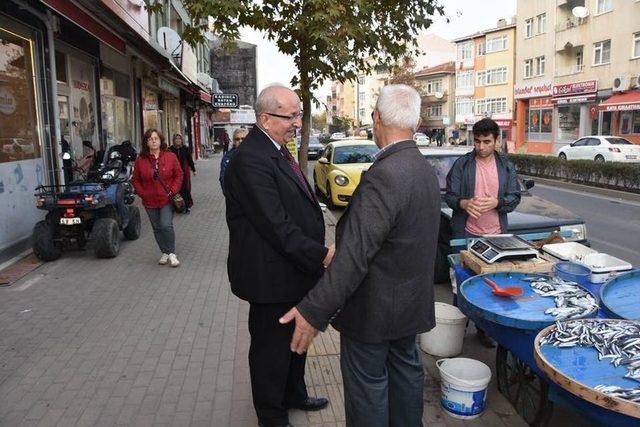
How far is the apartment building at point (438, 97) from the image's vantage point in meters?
65.7

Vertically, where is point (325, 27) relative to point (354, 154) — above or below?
above

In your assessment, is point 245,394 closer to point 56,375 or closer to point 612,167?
point 56,375

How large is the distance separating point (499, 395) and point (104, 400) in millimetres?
2695

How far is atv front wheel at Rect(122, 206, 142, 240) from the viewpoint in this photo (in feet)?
27.9

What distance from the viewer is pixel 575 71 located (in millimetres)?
36156

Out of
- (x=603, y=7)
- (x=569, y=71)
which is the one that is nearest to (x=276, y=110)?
(x=603, y=7)

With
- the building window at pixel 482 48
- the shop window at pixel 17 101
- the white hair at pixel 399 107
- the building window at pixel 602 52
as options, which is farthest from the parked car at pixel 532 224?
the building window at pixel 482 48

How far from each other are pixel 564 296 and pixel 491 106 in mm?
50383

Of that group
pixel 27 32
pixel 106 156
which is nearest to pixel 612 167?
pixel 106 156

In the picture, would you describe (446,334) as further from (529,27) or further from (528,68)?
(529,27)

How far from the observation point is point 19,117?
8.04 meters

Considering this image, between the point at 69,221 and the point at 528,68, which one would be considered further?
the point at 528,68

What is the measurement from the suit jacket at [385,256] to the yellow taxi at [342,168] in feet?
29.8

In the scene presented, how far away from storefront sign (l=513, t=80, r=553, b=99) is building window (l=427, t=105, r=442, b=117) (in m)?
26.3
